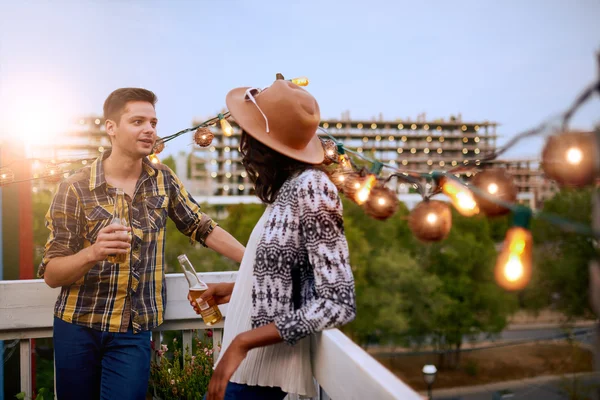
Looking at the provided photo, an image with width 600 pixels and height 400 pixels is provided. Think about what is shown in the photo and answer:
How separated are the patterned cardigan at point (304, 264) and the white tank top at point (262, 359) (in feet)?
0.32

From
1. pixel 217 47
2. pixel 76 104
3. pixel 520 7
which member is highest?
pixel 520 7

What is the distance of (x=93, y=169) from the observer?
7.79ft

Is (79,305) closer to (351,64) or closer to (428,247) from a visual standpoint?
(428,247)

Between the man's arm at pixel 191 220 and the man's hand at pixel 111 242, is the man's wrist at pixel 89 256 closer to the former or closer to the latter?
the man's hand at pixel 111 242

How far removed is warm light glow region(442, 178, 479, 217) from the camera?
144 centimetres

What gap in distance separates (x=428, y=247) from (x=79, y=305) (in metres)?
40.4

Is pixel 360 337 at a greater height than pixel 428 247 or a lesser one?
lesser

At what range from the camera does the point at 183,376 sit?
2898mm

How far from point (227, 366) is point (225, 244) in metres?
Answer: 1.22

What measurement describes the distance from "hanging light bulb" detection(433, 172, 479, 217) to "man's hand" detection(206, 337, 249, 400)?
28.9 inches

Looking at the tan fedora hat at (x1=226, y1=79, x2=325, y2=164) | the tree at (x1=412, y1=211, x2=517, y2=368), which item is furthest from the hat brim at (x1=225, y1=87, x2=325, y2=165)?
the tree at (x1=412, y1=211, x2=517, y2=368)

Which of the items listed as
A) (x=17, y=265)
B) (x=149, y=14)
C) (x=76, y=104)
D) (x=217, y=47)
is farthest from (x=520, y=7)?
(x=17, y=265)

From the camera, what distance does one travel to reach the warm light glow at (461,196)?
1.44 meters

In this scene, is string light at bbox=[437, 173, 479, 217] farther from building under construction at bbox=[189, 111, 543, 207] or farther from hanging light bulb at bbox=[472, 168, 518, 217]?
building under construction at bbox=[189, 111, 543, 207]
